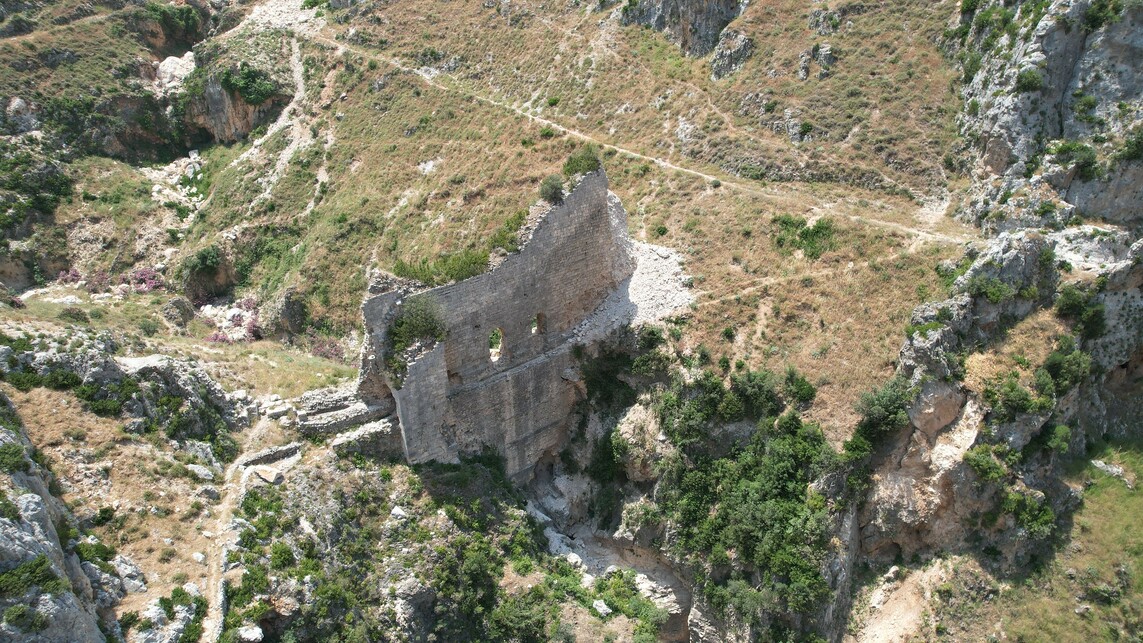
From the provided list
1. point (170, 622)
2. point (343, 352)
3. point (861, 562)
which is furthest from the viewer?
point (343, 352)

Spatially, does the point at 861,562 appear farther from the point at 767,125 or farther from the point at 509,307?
the point at 767,125

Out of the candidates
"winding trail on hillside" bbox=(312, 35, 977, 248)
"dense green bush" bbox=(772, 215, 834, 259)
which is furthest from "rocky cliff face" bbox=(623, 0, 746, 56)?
"dense green bush" bbox=(772, 215, 834, 259)

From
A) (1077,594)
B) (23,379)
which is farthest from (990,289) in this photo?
(23,379)

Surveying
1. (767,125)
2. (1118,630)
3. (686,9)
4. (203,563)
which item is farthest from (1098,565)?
(686,9)

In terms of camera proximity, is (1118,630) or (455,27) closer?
(1118,630)

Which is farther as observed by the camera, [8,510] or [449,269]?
[449,269]

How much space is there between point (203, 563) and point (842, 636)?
21459 millimetres

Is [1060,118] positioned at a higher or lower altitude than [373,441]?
higher

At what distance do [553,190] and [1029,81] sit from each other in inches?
886

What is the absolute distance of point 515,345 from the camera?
1193 inches

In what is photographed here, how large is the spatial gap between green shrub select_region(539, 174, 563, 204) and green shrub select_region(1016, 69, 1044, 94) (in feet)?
72.1

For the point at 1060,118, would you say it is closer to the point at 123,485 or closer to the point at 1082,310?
the point at 1082,310

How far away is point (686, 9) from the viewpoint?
47.2 meters

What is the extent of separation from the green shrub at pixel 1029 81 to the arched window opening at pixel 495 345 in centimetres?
2632
